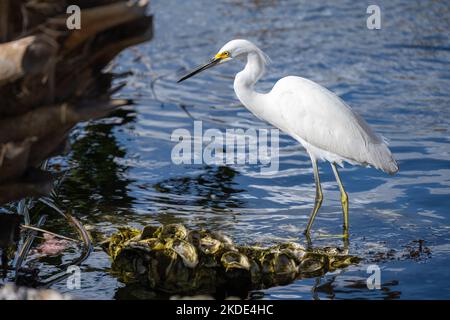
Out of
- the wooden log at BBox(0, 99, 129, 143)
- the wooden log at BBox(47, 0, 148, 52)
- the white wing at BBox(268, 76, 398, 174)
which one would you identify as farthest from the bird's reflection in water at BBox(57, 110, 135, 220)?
the wooden log at BBox(47, 0, 148, 52)

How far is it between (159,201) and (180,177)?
2.64 ft

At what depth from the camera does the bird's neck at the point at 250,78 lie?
7488 millimetres

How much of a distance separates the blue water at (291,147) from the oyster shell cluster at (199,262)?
5.6 inches

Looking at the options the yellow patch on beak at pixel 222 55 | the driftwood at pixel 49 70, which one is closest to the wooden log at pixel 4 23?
the driftwood at pixel 49 70

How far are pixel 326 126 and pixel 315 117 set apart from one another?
13 centimetres

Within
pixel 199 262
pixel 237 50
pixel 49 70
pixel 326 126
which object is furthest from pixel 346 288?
pixel 49 70

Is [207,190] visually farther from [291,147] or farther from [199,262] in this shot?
[199,262]

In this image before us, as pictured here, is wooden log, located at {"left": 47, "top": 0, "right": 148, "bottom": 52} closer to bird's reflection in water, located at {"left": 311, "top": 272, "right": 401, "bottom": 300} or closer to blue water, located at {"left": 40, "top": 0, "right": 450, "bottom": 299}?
blue water, located at {"left": 40, "top": 0, "right": 450, "bottom": 299}

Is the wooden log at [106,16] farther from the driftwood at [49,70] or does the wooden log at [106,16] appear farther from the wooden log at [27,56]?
the wooden log at [27,56]

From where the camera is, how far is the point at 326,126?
293 inches

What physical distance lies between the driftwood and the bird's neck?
10.3ft
